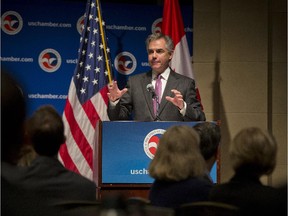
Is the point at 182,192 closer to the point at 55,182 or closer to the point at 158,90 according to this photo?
the point at 55,182

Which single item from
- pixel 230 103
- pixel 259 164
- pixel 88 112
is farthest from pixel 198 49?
pixel 259 164

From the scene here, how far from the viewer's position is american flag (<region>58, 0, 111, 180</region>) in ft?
19.3

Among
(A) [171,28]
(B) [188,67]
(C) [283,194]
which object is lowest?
(C) [283,194]

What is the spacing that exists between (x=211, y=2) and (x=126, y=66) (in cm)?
130

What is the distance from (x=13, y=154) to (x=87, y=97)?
4392 mm

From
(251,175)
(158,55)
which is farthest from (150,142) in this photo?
(251,175)

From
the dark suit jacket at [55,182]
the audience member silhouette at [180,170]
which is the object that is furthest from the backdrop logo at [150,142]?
the dark suit jacket at [55,182]

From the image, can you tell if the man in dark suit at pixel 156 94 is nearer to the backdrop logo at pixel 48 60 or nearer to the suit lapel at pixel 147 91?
the suit lapel at pixel 147 91

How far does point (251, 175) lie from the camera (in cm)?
251

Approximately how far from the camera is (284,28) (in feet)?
22.4

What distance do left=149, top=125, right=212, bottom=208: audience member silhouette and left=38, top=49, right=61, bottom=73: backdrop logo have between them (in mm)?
3859

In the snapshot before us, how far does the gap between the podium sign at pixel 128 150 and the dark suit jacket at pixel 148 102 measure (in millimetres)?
425

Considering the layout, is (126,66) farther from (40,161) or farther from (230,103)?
(40,161)

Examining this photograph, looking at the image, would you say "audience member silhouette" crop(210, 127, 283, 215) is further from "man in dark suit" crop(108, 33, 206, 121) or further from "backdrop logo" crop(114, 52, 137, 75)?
"backdrop logo" crop(114, 52, 137, 75)
